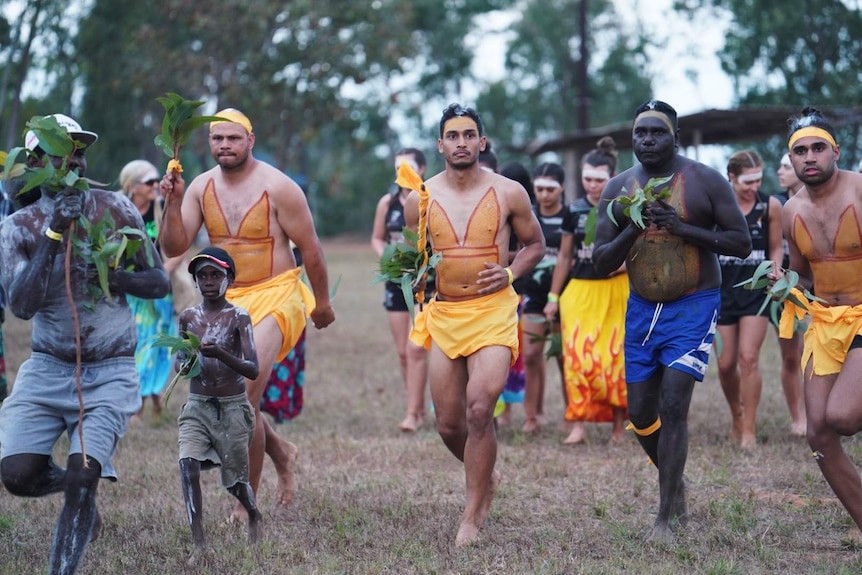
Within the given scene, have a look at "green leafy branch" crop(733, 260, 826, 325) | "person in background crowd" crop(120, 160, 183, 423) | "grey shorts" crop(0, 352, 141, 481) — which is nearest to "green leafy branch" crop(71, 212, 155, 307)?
"grey shorts" crop(0, 352, 141, 481)

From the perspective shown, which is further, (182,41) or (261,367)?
(182,41)

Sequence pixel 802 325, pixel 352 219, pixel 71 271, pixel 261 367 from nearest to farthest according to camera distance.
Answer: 1. pixel 71 271
2. pixel 261 367
3. pixel 802 325
4. pixel 352 219

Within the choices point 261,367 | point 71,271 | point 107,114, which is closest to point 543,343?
point 261,367

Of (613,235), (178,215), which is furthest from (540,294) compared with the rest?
(178,215)

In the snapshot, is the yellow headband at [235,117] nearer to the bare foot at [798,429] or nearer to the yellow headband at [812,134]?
the yellow headband at [812,134]

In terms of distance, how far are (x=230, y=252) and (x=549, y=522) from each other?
2.41 m

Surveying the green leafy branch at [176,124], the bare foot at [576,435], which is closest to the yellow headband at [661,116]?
the green leafy branch at [176,124]

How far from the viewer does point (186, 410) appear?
5613 millimetres

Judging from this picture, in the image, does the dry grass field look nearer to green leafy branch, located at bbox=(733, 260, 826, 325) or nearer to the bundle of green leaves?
green leafy branch, located at bbox=(733, 260, 826, 325)

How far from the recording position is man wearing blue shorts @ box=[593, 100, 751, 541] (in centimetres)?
574

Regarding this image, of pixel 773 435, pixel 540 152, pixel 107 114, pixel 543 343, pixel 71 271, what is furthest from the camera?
pixel 107 114

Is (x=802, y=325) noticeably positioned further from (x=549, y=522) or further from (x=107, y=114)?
(x=107, y=114)

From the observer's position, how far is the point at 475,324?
19.3 ft

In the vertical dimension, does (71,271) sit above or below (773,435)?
above
